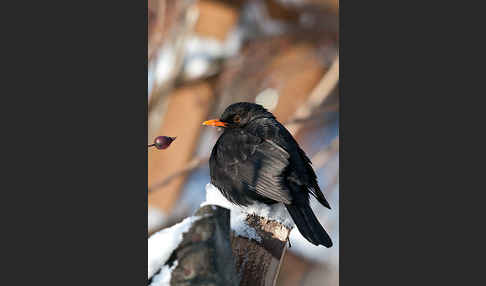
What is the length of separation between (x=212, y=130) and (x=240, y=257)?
4.86ft

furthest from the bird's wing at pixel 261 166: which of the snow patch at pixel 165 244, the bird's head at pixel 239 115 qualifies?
the snow patch at pixel 165 244

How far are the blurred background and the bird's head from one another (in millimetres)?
232

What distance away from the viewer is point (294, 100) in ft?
15.4

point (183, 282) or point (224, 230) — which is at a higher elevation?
point (224, 230)

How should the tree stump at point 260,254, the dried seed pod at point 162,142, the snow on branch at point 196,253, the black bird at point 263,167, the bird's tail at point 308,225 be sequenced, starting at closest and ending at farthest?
the snow on branch at point 196,253
the tree stump at point 260,254
the bird's tail at point 308,225
the black bird at point 263,167
the dried seed pod at point 162,142

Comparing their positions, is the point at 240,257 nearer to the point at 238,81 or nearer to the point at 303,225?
the point at 303,225

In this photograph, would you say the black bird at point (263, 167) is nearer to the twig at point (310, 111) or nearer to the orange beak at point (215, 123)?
the orange beak at point (215, 123)

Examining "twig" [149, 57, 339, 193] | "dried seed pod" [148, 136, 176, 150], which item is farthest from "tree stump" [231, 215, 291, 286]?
"dried seed pod" [148, 136, 176, 150]

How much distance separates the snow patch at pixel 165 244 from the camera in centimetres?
310

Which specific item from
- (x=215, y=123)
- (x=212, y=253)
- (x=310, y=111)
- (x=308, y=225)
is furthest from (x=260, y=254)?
(x=310, y=111)

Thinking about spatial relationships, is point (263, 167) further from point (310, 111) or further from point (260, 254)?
point (310, 111)
